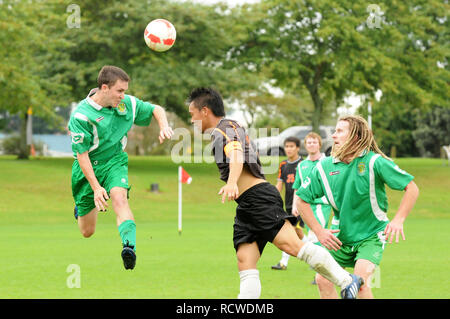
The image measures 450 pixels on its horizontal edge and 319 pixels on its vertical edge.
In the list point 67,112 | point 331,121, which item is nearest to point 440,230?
point 331,121

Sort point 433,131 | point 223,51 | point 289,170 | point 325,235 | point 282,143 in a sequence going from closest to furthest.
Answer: point 325,235, point 289,170, point 223,51, point 282,143, point 433,131

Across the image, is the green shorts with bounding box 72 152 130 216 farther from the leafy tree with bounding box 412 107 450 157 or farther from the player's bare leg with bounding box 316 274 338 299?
the leafy tree with bounding box 412 107 450 157

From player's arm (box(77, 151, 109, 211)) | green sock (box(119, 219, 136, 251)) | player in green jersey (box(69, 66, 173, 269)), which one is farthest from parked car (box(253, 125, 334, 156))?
green sock (box(119, 219, 136, 251))

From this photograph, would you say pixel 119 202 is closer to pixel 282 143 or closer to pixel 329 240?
pixel 329 240

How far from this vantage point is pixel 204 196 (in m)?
28.5

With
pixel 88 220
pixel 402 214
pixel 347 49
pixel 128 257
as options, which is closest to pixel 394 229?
pixel 402 214

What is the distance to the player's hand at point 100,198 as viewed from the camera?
720 centimetres

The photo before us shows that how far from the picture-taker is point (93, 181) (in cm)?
746

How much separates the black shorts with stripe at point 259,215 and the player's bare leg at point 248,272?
2.9 inches

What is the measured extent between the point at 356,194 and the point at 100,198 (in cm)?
284

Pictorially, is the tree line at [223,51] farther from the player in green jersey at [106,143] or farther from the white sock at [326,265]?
the white sock at [326,265]

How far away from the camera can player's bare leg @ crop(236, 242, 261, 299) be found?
20.8 ft

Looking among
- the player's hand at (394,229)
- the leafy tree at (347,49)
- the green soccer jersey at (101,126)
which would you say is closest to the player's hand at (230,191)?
the player's hand at (394,229)

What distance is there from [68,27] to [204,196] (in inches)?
456
